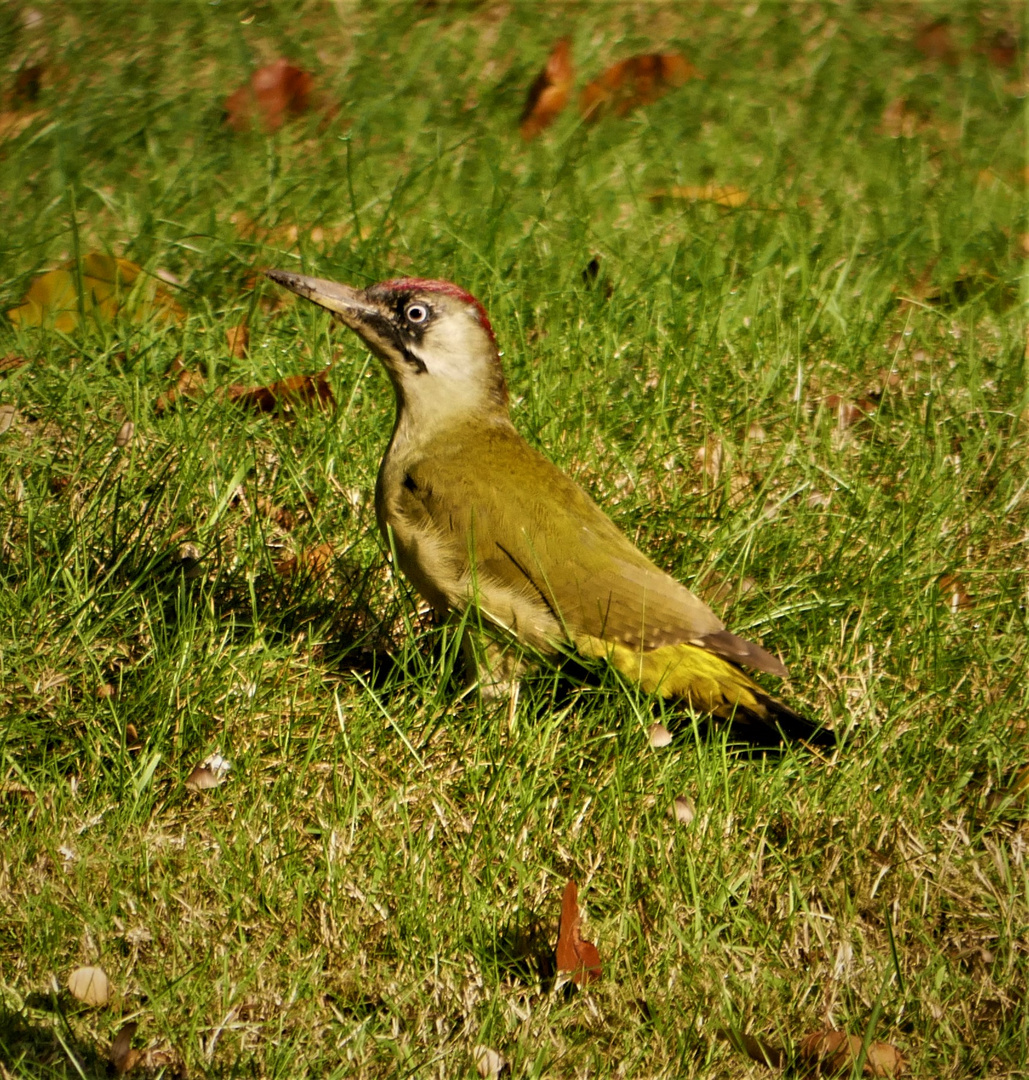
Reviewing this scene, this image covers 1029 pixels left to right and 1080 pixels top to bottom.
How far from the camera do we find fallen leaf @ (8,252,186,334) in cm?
360

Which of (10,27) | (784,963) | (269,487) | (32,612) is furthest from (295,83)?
(784,963)

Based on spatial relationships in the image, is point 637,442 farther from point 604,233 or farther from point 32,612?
point 32,612

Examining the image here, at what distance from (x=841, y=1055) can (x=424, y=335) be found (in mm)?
1613

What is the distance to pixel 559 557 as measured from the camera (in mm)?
2750

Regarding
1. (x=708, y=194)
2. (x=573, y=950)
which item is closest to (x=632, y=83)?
(x=708, y=194)

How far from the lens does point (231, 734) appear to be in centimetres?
260

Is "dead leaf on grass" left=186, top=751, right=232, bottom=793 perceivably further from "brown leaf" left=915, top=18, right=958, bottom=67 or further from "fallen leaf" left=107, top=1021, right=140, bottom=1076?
"brown leaf" left=915, top=18, right=958, bottom=67

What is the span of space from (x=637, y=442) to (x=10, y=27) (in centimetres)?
300

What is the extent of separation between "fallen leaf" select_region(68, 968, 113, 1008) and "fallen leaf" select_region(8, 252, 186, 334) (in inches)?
76.1

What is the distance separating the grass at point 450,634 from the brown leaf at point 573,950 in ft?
0.13

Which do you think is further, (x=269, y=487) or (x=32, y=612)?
(x=269, y=487)

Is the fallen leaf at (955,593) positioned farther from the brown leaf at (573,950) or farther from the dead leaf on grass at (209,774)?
the dead leaf on grass at (209,774)

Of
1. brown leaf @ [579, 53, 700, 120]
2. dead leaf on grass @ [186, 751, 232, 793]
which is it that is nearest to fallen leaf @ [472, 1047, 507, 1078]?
dead leaf on grass @ [186, 751, 232, 793]

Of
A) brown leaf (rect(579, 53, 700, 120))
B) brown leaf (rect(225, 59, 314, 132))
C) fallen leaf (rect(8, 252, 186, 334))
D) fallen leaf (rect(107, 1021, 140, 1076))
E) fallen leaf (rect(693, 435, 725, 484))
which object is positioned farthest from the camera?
brown leaf (rect(579, 53, 700, 120))
